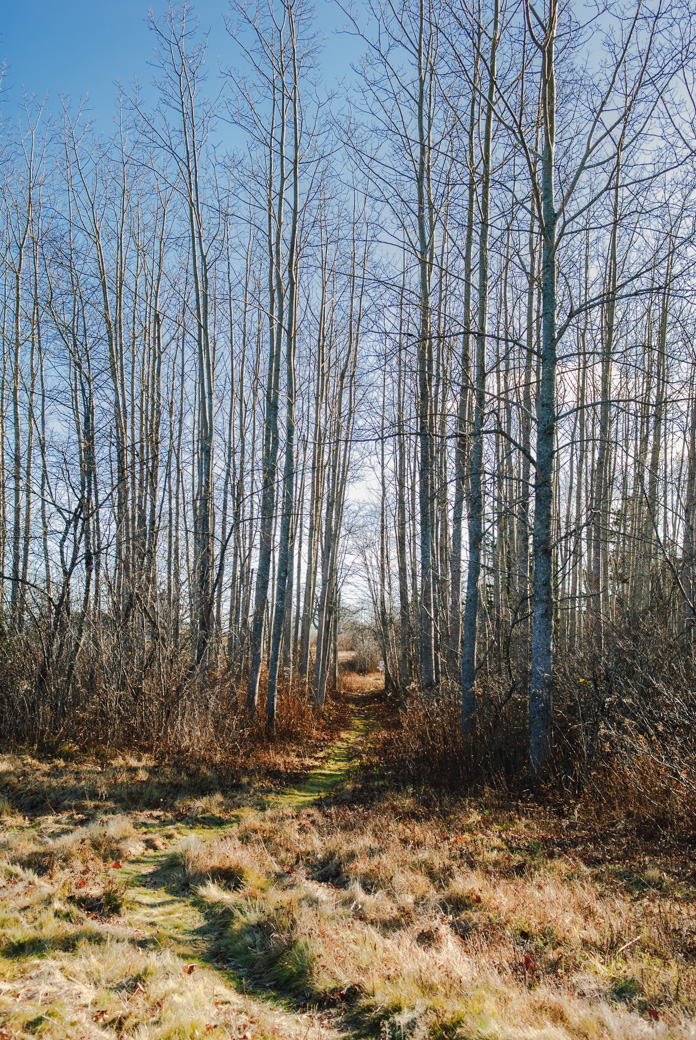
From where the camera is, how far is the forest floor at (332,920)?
2.61m

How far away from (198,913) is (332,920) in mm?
987

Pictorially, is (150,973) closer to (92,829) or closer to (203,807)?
(92,829)

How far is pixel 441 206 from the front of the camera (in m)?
9.80

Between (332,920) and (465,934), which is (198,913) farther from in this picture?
(465,934)

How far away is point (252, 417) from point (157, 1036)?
13154 mm

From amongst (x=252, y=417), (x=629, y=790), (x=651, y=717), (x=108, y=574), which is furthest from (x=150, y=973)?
(x=252, y=417)

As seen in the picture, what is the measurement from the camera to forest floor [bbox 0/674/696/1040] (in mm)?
2613

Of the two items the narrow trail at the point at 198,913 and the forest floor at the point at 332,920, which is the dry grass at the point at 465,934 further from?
the narrow trail at the point at 198,913

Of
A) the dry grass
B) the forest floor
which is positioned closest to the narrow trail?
the forest floor

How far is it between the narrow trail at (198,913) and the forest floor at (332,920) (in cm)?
2

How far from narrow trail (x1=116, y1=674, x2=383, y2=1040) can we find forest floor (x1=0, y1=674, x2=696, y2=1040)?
2 cm

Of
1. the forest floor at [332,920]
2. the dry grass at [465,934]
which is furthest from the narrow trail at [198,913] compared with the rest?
the dry grass at [465,934]

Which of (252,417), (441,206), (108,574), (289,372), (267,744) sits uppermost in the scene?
(441,206)

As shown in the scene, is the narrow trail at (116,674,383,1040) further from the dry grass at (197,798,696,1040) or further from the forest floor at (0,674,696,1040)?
the dry grass at (197,798,696,1040)
